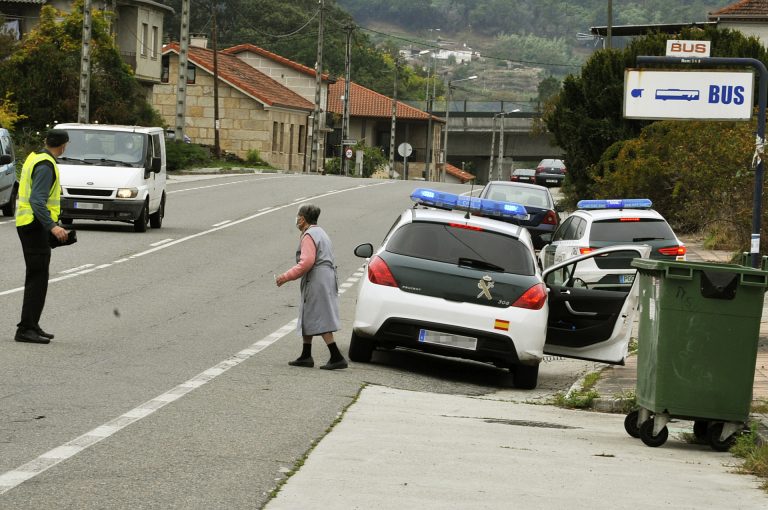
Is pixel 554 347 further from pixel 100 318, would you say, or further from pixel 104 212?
pixel 104 212

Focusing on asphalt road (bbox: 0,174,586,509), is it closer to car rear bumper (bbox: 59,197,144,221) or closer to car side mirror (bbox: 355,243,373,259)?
car rear bumper (bbox: 59,197,144,221)

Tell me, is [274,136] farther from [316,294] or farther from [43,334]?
[316,294]

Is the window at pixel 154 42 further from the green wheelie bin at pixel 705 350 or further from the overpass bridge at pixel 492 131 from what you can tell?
the green wheelie bin at pixel 705 350

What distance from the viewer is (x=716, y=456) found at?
9.91m

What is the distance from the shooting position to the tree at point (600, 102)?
39156 millimetres

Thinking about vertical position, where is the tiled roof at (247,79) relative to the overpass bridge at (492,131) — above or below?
above

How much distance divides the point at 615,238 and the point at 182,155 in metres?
35.6

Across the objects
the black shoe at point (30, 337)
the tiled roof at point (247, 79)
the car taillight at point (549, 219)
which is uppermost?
the tiled roof at point (247, 79)

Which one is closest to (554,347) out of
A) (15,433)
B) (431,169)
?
(15,433)

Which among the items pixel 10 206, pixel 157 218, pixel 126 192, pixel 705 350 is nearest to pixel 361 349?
pixel 705 350

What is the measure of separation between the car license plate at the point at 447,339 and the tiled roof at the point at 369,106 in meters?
108

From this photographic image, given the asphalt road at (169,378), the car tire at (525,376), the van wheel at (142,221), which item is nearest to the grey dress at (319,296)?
the asphalt road at (169,378)

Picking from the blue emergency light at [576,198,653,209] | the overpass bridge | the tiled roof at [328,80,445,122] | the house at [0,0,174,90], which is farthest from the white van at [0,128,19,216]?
the tiled roof at [328,80,445,122]

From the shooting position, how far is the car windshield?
1188 inches
